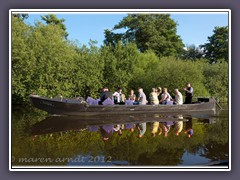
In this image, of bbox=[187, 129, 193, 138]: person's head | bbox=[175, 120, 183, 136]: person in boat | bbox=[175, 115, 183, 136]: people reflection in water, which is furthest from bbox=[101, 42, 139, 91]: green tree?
bbox=[187, 129, 193, 138]: person's head

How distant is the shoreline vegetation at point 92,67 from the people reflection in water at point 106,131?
130 inches

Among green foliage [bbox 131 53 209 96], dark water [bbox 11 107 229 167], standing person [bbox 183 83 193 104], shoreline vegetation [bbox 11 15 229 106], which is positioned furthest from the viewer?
green foliage [bbox 131 53 209 96]

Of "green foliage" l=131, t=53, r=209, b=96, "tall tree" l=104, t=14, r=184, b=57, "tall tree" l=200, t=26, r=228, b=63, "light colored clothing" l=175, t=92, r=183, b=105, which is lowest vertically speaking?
"light colored clothing" l=175, t=92, r=183, b=105

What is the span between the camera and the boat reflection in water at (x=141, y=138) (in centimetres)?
668

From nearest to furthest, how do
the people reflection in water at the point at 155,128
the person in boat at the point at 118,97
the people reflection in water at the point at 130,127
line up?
the people reflection in water at the point at 155,128 < the people reflection in water at the point at 130,127 < the person in boat at the point at 118,97

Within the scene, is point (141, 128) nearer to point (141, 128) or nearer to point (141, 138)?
point (141, 128)

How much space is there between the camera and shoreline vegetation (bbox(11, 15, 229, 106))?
1238cm

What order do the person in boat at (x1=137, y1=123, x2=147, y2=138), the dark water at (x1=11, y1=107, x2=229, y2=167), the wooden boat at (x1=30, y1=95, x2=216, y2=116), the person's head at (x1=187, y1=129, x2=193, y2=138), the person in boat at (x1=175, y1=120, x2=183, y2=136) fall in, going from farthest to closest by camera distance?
the wooden boat at (x1=30, y1=95, x2=216, y2=116) < the person in boat at (x1=175, y1=120, x2=183, y2=136) < the person in boat at (x1=137, y1=123, x2=147, y2=138) < the person's head at (x1=187, y1=129, x2=193, y2=138) < the dark water at (x1=11, y1=107, x2=229, y2=167)

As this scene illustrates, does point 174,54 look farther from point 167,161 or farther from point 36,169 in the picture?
point 36,169

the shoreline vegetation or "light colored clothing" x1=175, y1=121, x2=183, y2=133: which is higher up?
the shoreline vegetation

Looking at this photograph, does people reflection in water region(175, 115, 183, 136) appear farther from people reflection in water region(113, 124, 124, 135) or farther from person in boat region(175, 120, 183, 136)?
people reflection in water region(113, 124, 124, 135)

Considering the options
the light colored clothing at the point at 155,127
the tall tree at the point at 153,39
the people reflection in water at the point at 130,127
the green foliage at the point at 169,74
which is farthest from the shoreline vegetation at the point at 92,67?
the people reflection in water at the point at 130,127

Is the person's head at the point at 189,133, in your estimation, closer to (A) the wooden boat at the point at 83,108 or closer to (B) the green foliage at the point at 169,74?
(A) the wooden boat at the point at 83,108

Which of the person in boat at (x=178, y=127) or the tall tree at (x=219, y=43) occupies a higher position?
the tall tree at (x=219, y=43)
